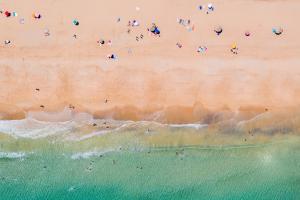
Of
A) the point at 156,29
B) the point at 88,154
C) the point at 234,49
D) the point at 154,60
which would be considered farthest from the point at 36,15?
the point at 234,49

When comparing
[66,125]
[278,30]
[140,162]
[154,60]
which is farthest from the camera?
[140,162]

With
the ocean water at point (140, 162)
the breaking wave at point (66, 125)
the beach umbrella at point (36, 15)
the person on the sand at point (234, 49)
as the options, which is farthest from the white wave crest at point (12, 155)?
the person on the sand at point (234, 49)

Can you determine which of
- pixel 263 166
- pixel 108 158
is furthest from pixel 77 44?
pixel 263 166

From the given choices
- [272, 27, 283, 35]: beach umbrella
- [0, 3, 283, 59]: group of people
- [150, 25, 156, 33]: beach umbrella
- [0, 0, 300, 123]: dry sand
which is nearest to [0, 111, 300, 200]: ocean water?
[0, 0, 300, 123]: dry sand

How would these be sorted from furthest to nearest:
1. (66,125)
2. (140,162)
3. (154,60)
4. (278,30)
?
1. (140,162)
2. (66,125)
3. (154,60)
4. (278,30)

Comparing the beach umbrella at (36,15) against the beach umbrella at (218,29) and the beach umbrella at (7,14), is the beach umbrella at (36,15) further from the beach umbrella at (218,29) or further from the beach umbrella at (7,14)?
the beach umbrella at (218,29)

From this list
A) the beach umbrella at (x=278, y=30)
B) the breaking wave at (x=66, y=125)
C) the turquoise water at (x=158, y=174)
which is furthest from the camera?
the turquoise water at (x=158, y=174)

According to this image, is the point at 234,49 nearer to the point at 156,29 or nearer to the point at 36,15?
the point at 156,29
